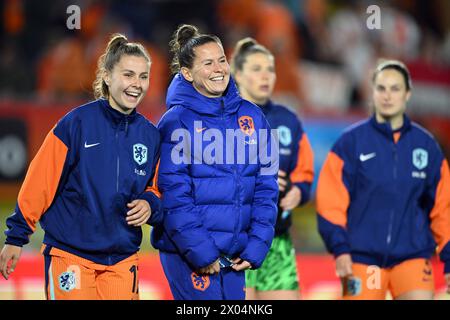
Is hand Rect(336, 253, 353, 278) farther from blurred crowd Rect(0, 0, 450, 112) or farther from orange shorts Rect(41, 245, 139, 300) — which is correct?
blurred crowd Rect(0, 0, 450, 112)

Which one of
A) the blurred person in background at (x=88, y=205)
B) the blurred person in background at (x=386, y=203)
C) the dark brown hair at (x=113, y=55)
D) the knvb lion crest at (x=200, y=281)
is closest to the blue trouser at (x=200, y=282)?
the knvb lion crest at (x=200, y=281)

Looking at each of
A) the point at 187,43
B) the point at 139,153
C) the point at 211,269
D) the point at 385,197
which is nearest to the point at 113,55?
the point at 187,43

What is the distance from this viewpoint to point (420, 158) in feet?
22.9

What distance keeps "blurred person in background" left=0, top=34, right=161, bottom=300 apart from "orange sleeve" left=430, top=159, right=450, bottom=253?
2.32 metres

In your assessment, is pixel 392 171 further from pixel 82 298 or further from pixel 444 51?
pixel 444 51

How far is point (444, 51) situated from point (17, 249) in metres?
12.3

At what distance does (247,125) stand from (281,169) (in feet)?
5.03

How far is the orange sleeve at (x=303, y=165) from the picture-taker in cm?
739

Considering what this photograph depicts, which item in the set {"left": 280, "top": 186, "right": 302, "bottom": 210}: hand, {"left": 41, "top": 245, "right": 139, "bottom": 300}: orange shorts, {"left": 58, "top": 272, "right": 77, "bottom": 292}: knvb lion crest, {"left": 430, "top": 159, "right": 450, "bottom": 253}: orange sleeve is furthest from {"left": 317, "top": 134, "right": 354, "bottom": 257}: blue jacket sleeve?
{"left": 58, "top": 272, "right": 77, "bottom": 292}: knvb lion crest
